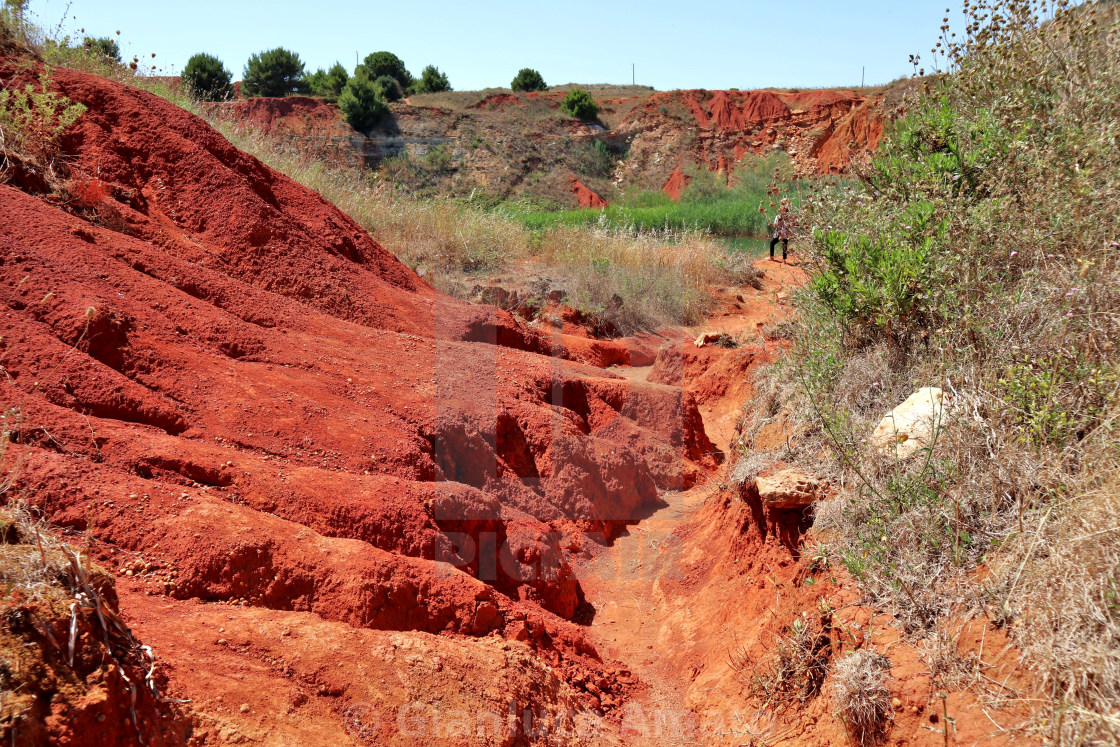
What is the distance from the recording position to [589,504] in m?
4.63

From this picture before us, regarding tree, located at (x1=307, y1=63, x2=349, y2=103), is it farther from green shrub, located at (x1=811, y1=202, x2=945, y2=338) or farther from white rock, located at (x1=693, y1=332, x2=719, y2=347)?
green shrub, located at (x1=811, y1=202, x2=945, y2=338)

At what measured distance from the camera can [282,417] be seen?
3.46 metres

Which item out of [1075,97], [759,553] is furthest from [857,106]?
[759,553]

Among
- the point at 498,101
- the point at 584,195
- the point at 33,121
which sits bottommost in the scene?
the point at 33,121

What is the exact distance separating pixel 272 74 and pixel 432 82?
7.51 metres

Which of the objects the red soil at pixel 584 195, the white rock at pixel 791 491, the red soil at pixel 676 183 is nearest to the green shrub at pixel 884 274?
the white rock at pixel 791 491

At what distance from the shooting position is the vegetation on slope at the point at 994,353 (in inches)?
83.3

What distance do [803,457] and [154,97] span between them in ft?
17.9

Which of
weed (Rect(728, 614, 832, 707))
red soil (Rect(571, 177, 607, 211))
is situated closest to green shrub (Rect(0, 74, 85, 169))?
weed (Rect(728, 614, 832, 707))

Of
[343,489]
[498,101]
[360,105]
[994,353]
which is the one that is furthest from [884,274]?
[498,101]

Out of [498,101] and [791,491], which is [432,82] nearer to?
[498,101]

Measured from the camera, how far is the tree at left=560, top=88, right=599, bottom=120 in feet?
101

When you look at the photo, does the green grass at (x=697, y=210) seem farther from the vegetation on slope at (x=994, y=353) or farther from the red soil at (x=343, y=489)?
the vegetation on slope at (x=994, y=353)

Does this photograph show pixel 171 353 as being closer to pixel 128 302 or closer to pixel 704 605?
pixel 128 302
